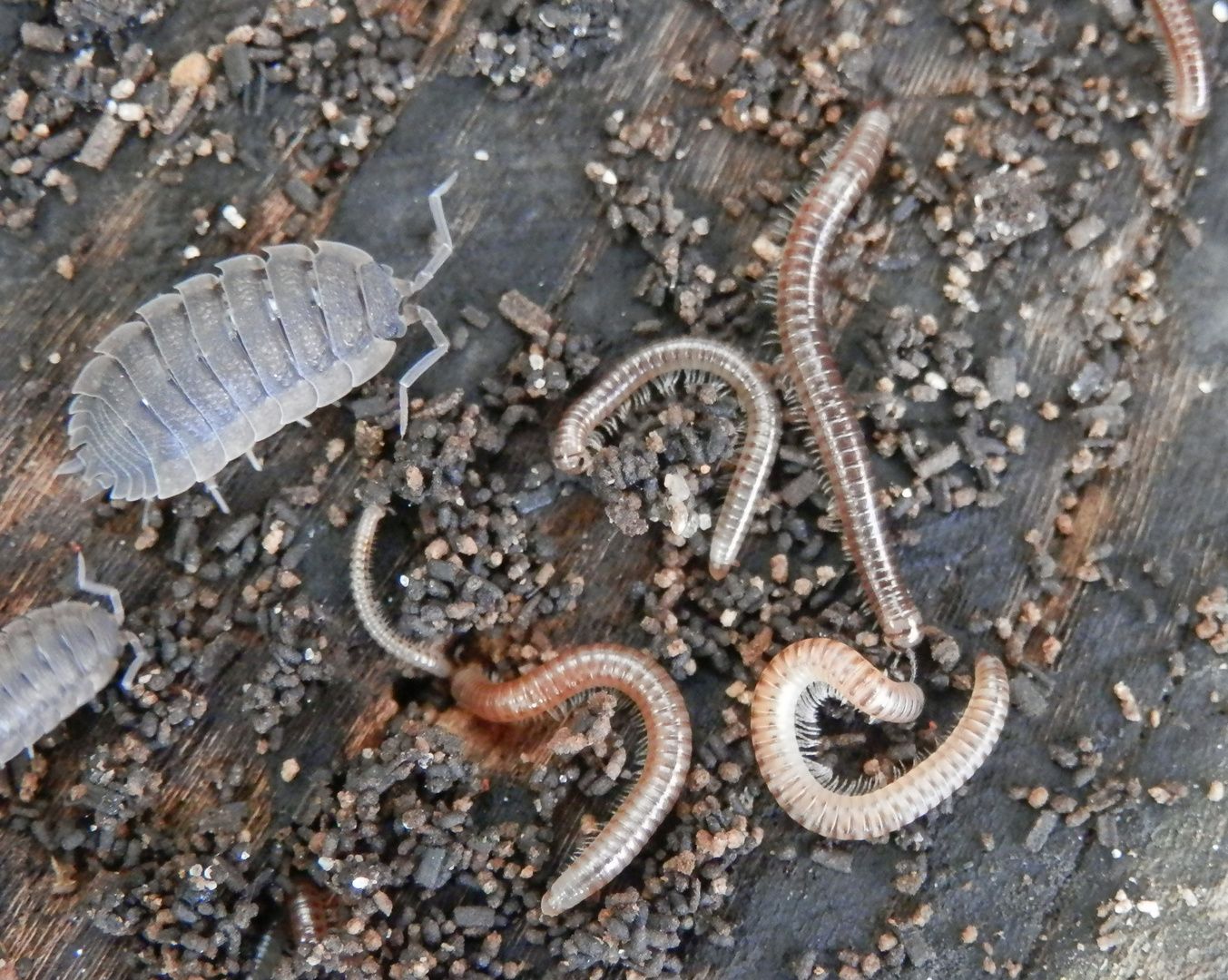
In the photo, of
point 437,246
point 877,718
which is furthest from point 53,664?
point 877,718

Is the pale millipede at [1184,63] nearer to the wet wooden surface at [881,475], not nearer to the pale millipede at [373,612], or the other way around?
the wet wooden surface at [881,475]

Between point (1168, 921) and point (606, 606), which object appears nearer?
point (1168, 921)

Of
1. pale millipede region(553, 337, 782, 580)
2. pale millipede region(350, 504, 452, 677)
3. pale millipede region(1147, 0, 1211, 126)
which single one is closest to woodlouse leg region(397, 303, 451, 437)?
pale millipede region(350, 504, 452, 677)

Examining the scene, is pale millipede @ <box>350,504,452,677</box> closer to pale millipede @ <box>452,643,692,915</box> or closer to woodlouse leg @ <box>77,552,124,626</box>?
pale millipede @ <box>452,643,692,915</box>

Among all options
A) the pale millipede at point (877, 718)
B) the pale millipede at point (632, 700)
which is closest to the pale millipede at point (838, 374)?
the pale millipede at point (877, 718)

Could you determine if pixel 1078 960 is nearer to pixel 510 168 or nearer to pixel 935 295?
pixel 935 295

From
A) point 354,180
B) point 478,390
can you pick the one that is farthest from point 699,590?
point 354,180
